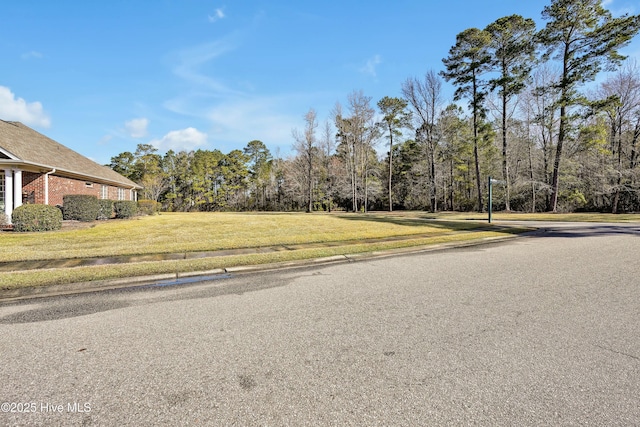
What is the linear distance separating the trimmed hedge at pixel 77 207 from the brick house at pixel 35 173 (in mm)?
913

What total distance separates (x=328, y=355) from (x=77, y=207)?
18.0 metres

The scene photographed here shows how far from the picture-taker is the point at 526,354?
9.09 feet

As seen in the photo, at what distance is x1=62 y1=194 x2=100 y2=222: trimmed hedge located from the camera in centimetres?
1535

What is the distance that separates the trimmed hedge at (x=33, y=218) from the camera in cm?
1170

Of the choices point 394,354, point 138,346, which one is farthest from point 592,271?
point 138,346

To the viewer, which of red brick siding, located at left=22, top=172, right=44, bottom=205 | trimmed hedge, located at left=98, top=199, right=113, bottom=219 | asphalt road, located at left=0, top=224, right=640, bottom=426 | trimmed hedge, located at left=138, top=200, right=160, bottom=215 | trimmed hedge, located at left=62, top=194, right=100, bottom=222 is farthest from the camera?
trimmed hedge, located at left=138, top=200, right=160, bottom=215

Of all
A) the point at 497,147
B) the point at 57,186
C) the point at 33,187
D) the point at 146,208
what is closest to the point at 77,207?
the point at 33,187

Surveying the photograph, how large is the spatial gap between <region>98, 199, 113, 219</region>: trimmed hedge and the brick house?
179 cm

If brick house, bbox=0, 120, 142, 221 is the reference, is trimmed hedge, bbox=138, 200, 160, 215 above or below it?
below

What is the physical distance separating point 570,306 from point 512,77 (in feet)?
92.4

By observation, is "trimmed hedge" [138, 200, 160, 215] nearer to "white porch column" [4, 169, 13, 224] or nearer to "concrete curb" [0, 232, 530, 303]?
"white porch column" [4, 169, 13, 224]

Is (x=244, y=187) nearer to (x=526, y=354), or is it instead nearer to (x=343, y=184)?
(x=343, y=184)

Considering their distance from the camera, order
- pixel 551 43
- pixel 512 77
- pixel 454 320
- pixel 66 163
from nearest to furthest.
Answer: pixel 454 320, pixel 66 163, pixel 551 43, pixel 512 77

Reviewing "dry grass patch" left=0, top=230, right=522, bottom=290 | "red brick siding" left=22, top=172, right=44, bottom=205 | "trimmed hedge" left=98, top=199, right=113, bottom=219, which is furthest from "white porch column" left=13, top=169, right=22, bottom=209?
"dry grass patch" left=0, top=230, right=522, bottom=290
